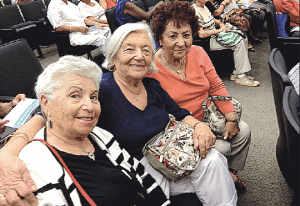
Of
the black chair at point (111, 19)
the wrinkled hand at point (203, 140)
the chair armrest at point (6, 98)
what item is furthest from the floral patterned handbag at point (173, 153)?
the black chair at point (111, 19)

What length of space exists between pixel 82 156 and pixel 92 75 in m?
0.38

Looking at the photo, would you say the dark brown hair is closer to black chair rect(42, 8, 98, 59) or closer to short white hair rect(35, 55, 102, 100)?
short white hair rect(35, 55, 102, 100)

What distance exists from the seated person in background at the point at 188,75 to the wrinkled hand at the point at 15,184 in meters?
1.01

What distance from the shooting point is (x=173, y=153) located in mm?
1135

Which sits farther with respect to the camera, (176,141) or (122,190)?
(176,141)

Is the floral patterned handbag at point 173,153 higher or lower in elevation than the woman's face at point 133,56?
lower

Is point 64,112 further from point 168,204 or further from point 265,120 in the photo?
point 265,120

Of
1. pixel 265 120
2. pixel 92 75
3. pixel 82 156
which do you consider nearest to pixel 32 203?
pixel 82 156

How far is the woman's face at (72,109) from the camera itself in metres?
0.94

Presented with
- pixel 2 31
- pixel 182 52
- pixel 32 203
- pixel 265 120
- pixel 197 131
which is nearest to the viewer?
pixel 32 203

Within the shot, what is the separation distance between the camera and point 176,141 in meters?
1.19

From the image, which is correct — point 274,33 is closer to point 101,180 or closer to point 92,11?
point 101,180

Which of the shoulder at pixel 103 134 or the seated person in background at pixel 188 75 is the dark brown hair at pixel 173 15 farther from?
the shoulder at pixel 103 134

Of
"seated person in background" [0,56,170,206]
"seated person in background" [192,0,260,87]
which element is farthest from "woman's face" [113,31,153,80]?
"seated person in background" [192,0,260,87]
